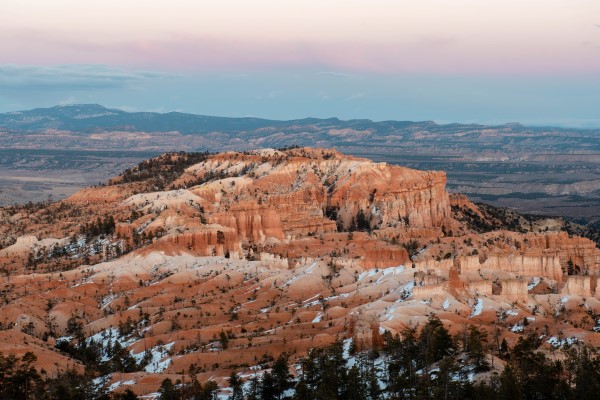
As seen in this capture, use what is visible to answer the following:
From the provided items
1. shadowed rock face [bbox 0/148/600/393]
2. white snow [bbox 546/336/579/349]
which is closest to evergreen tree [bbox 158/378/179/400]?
shadowed rock face [bbox 0/148/600/393]

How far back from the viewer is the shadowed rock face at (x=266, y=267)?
68.6 meters

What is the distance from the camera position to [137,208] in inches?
4776

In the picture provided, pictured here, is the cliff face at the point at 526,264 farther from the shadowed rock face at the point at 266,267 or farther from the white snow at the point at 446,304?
the white snow at the point at 446,304

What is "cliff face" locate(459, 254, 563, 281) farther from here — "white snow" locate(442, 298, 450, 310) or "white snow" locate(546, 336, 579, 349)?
"white snow" locate(546, 336, 579, 349)

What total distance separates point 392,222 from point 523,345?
2588 inches

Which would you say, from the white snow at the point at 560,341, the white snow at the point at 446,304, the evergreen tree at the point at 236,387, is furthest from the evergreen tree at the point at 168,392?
the white snow at the point at 560,341

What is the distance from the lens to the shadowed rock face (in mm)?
68625

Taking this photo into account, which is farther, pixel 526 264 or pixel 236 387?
pixel 526 264

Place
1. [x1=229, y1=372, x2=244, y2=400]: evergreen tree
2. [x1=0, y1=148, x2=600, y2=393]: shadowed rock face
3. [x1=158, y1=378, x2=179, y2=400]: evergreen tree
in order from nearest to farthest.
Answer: [x1=158, y1=378, x2=179, y2=400]: evergreen tree
[x1=229, y1=372, x2=244, y2=400]: evergreen tree
[x1=0, y1=148, x2=600, y2=393]: shadowed rock face

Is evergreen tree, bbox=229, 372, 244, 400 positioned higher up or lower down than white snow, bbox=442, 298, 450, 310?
lower down

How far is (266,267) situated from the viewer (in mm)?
91625

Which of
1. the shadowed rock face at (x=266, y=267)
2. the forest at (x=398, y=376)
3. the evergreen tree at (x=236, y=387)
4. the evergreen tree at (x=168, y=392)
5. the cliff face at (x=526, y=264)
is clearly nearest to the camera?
the forest at (x=398, y=376)

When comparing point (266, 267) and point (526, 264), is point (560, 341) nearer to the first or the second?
point (526, 264)

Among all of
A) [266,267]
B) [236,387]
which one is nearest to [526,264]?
[266,267]
